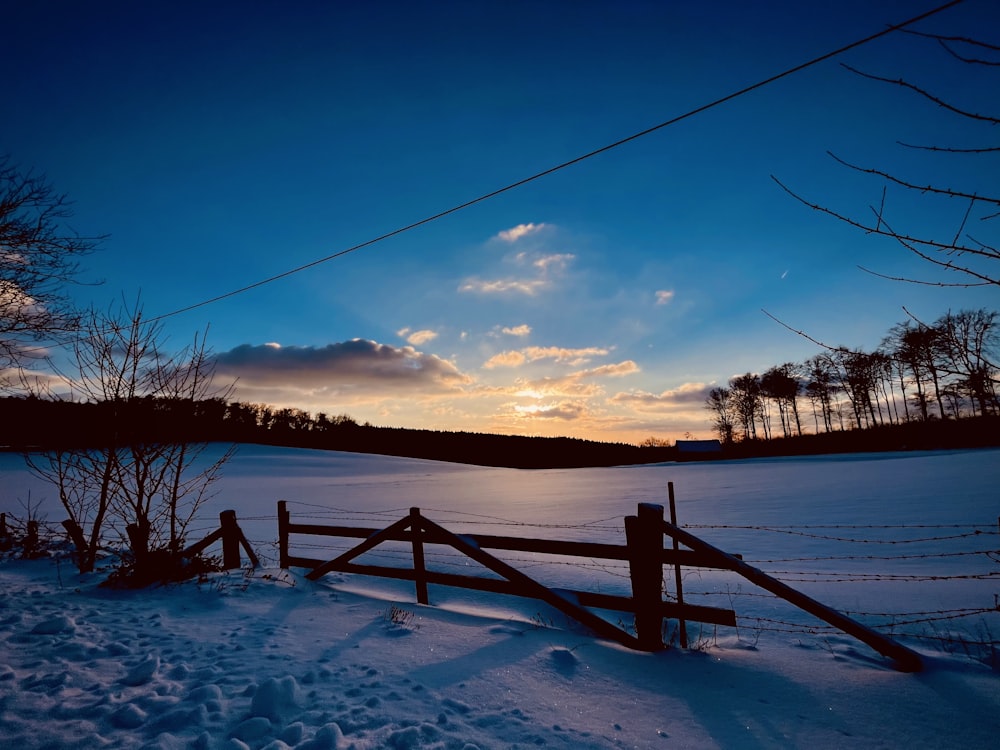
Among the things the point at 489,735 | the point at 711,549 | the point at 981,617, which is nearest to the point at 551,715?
the point at 489,735

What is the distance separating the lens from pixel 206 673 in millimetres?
4082

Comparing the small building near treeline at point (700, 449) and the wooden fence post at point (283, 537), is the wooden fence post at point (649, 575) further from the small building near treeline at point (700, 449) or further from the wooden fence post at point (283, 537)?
the small building near treeline at point (700, 449)

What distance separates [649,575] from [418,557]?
3.33 m

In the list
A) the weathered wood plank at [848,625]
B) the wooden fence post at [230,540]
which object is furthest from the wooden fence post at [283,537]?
the weathered wood plank at [848,625]

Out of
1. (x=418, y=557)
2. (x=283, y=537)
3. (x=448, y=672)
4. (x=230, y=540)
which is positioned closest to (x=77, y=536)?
(x=230, y=540)

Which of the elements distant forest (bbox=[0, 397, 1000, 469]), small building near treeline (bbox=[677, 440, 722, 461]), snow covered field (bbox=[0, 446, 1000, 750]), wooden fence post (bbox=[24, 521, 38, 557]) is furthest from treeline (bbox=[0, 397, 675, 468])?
snow covered field (bbox=[0, 446, 1000, 750])

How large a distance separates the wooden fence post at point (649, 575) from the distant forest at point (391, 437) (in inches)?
273

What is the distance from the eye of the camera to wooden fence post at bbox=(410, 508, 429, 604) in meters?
6.77

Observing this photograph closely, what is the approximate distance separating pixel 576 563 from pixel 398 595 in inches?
154

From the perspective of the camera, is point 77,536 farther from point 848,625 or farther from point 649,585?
point 848,625

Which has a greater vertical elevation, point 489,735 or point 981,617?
point 489,735

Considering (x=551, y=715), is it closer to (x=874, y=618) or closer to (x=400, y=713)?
(x=400, y=713)

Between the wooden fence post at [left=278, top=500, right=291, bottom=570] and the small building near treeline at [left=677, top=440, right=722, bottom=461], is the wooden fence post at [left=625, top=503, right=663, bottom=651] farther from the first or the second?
the small building near treeline at [left=677, top=440, right=722, bottom=461]

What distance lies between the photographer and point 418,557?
273 inches
